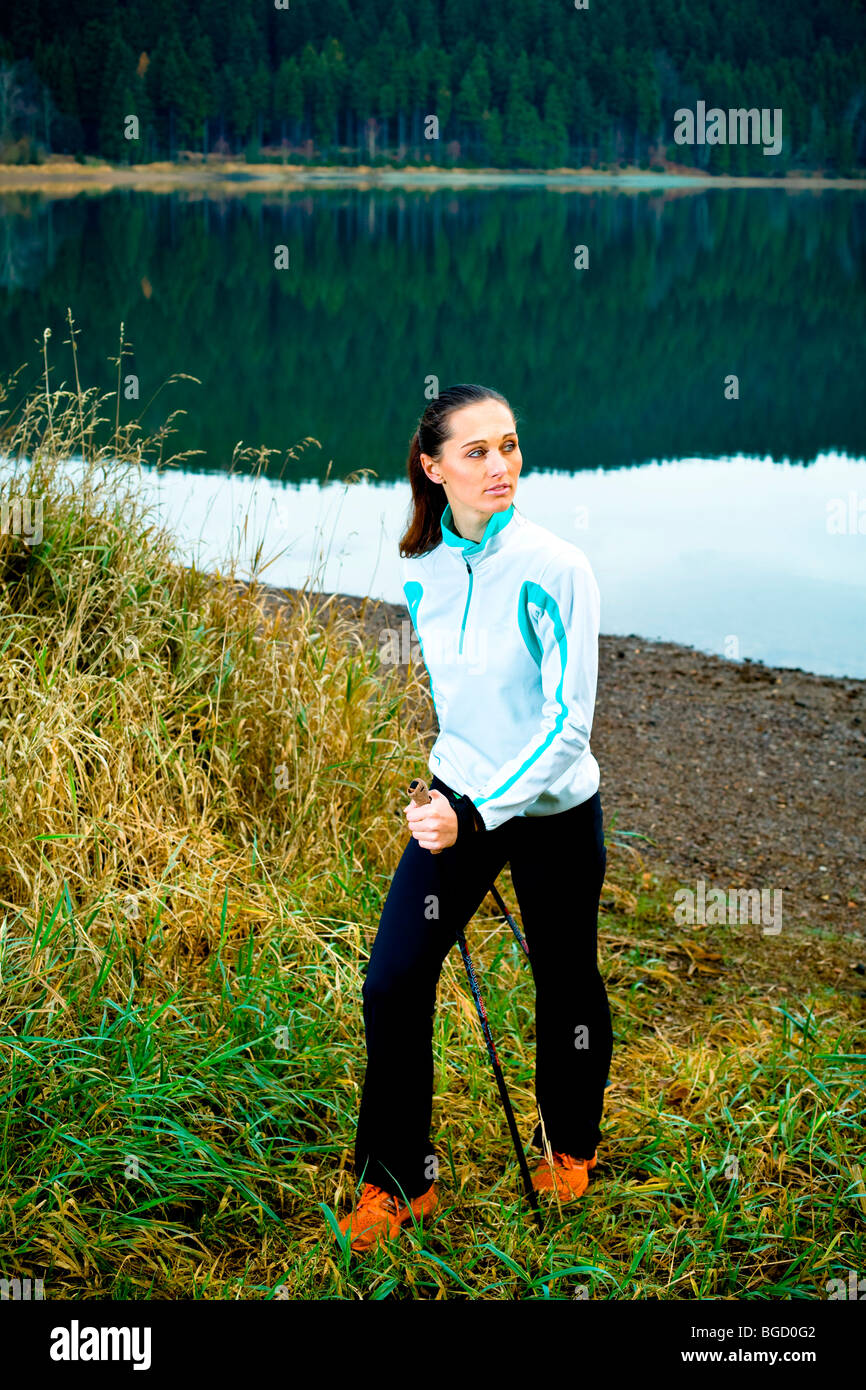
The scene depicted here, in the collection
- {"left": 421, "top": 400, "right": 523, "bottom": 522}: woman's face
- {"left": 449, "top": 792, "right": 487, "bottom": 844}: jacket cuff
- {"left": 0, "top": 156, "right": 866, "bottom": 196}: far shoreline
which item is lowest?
{"left": 449, "top": 792, "right": 487, "bottom": 844}: jacket cuff

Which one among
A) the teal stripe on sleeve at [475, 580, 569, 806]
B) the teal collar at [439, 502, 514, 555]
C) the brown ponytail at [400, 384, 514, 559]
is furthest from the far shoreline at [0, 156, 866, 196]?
the teal stripe on sleeve at [475, 580, 569, 806]

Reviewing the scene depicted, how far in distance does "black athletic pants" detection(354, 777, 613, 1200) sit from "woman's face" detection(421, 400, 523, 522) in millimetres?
628

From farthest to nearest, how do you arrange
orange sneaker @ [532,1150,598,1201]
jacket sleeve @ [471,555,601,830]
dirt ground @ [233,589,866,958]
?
dirt ground @ [233,589,866,958] → orange sneaker @ [532,1150,598,1201] → jacket sleeve @ [471,555,601,830]

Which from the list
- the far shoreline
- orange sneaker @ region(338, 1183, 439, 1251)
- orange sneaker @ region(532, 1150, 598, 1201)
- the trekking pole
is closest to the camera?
the trekking pole

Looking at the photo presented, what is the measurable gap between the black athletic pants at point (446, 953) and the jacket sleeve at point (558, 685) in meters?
0.21

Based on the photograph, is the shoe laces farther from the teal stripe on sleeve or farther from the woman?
the teal stripe on sleeve

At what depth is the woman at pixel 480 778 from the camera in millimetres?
2574

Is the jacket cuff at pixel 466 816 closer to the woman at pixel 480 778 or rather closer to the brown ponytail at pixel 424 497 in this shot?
the woman at pixel 480 778

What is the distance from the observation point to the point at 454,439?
2.71 metres

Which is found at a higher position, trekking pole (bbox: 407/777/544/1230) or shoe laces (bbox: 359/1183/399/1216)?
trekking pole (bbox: 407/777/544/1230)

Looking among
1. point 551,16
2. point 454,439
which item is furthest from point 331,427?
point 551,16

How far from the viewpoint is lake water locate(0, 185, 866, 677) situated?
36.9 ft

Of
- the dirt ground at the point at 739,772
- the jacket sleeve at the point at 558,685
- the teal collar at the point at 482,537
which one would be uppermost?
the teal collar at the point at 482,537

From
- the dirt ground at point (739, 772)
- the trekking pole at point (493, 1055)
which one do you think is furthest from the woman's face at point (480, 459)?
the dirt ground at point (739, 772)
